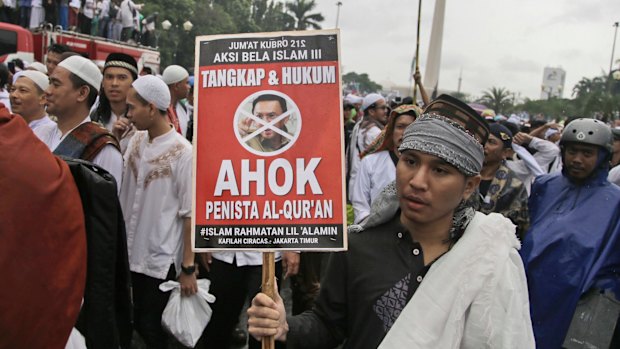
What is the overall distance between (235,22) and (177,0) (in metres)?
13.6

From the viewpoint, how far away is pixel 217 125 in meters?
1.85

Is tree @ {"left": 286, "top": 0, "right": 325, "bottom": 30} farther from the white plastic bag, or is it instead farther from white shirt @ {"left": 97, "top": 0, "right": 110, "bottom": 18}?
the white plastic bag

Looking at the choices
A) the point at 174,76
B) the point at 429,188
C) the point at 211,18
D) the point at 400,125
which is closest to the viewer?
the point at 429,188

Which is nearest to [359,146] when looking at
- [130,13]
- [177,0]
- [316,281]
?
[316,281]

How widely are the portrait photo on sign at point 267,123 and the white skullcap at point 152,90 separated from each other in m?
1.87

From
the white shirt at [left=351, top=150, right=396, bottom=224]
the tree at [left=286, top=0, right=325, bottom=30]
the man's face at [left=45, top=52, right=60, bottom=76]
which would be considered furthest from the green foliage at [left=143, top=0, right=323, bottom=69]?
the white shirt at [left=351, top=150, right=396, bottom=224]

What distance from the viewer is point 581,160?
3.62m

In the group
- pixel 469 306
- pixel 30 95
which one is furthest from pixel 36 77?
pixel 469 306

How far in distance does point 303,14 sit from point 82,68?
59.6 metres

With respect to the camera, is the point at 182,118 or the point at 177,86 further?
the point at 182,118

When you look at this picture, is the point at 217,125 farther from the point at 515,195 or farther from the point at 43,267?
the point at 515,195

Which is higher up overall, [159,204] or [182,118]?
[182,118]

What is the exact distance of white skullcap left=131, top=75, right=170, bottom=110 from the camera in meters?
3.54

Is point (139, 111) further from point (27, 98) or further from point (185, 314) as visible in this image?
point (27, 98)
